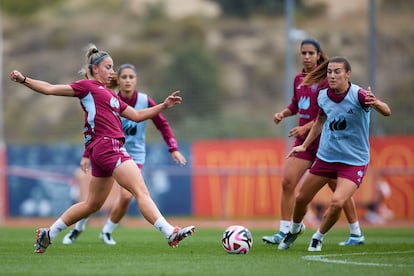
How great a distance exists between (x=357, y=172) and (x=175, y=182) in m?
15.5

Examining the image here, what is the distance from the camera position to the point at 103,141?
951cm

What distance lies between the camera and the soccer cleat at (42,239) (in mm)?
9875

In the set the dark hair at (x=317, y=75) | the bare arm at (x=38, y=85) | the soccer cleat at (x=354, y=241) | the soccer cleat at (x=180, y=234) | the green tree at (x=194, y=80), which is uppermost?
the green tree at (x=194, y=80)

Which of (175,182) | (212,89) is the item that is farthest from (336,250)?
(212,89)

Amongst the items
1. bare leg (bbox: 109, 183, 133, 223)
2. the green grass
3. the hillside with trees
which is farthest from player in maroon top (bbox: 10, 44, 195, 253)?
the hillside with trees

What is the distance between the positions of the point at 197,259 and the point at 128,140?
11.8 feet

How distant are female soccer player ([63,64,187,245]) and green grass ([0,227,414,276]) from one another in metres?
0.27

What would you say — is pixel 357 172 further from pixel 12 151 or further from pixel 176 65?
pixel 176 65

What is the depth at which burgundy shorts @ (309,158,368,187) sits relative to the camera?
32.5ft

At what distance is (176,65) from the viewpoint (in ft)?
115

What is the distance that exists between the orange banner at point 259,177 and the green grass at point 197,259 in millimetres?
10659

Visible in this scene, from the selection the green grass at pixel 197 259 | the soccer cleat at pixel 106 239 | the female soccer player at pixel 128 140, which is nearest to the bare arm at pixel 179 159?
the female soccer player at pixel 128 140

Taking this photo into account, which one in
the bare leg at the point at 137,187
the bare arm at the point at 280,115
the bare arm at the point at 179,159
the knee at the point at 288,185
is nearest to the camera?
the bare leg at the point at 137,187

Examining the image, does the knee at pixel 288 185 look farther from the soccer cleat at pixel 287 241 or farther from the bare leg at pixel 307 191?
the soccer cleat at pixel 287 241
